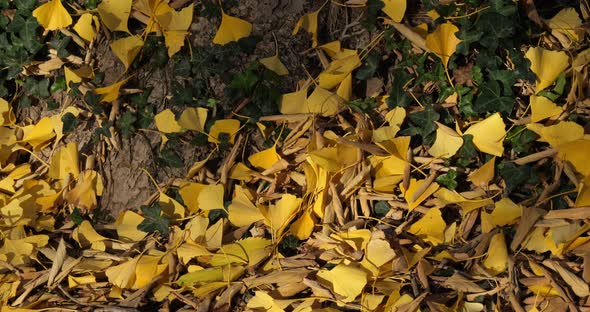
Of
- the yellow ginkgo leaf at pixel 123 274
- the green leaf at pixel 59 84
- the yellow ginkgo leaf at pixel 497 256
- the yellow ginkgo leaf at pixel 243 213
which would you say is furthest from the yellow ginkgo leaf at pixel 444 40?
the green leaf at pixel 59 84

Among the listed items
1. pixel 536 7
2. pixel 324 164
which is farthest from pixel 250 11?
pixel 536 7

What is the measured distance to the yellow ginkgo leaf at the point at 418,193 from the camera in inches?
59.7

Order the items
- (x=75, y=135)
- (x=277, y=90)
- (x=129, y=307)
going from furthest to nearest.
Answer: (x=75, y=135), (x=277, y=90), (x=129, y=307)

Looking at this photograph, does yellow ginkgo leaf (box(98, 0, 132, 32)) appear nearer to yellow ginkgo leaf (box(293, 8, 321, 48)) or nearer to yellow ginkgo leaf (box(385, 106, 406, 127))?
yellow ginkgo leaf (box(293, 8, 321, 48))

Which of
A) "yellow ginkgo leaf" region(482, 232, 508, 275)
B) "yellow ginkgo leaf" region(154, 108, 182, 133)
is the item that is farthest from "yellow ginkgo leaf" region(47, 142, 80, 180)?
"yellow ginkgo leaf" region(482, 232, 508, 275)

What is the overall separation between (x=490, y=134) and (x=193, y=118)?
0.63 m

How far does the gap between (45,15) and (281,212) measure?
0.73m

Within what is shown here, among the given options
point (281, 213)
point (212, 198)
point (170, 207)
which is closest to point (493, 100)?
point (281, 213)

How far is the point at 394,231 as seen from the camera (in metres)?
1.53

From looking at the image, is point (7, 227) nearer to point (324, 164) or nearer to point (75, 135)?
point (75, 135)

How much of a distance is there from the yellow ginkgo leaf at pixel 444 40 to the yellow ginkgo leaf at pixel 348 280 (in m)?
0.47

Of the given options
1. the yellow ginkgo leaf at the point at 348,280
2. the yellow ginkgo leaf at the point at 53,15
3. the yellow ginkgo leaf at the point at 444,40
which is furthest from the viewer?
the yellow ginkgo leaf at the point at 53,15

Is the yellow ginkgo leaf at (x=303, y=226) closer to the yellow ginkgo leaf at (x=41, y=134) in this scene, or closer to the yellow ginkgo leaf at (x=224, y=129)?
the yellow ginkgo leaf at (x=224, y=129)

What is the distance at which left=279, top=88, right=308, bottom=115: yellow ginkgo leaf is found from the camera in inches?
64.4
